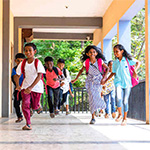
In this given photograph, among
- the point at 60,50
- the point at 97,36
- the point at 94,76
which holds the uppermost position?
the point at 60,50

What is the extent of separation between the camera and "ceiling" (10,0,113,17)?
10891 mm

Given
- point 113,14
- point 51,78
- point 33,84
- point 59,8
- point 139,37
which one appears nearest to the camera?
point 33,84

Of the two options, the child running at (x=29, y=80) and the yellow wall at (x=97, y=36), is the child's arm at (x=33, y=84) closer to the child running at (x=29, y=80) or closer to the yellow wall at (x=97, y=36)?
the child running at (x=29, y=80)

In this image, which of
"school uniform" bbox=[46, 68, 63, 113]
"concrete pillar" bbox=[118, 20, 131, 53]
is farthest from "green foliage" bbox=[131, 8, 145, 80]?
"school uniform" bbox=[46, 68, 63, 113]

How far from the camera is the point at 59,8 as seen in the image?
11.6 metres

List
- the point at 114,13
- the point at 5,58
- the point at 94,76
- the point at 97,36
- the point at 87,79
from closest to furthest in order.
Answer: the point at 94,76 → the point at 87,79 → the point at 5,58 → the point at 114,13 → the point at 97,36

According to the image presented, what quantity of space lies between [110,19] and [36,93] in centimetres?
604

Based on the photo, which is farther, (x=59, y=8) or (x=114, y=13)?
(x=59, y=8)

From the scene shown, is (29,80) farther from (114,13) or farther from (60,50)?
(60,50)

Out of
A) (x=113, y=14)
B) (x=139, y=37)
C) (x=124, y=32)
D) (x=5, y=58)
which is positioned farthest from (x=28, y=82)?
(x=139, y=37)

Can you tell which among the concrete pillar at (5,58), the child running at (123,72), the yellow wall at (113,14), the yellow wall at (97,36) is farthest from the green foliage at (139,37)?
the child running at (123,72)

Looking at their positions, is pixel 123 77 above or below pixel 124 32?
below

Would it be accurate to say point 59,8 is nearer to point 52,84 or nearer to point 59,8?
point 59,8

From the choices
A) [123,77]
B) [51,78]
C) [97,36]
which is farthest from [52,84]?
[97,36]
